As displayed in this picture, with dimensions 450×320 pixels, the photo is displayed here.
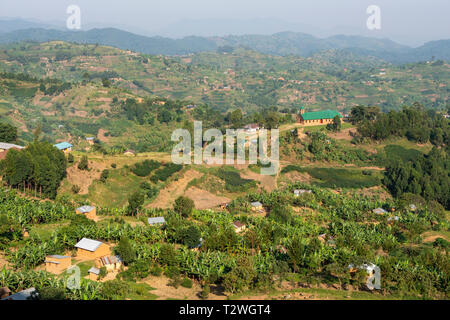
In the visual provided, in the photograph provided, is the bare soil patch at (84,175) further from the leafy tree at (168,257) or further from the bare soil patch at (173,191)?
the leafy tree at (168,257)

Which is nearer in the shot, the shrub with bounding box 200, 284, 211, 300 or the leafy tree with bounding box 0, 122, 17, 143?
the shrub with bounding box 200, 284, 211, 300

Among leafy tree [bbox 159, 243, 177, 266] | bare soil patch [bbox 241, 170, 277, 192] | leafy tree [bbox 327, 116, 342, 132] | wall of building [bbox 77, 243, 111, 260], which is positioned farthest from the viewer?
leafy tree [bbox 327, 116, 342, 132]

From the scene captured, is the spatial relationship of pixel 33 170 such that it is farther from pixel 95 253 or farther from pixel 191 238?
pixel 191 238

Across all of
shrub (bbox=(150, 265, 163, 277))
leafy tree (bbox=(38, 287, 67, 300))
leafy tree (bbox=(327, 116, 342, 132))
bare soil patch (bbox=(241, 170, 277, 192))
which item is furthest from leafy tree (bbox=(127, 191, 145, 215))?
leafy tree (bbox=(327, 116, 342, 132))

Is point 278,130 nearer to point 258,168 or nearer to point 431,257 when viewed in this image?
point 258,168

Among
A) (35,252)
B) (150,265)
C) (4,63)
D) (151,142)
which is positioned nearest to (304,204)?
(150,265)

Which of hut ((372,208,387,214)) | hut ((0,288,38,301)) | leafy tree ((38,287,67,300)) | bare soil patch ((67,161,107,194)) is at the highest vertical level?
bare soil patch ((67,161,107,194))

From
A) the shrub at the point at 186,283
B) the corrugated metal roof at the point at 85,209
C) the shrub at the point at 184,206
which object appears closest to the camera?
the shrub at the point at 186,283

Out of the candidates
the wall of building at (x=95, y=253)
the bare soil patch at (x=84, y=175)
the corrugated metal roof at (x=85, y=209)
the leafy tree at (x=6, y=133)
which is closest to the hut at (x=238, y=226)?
the wall of building at (x=95, y=253)

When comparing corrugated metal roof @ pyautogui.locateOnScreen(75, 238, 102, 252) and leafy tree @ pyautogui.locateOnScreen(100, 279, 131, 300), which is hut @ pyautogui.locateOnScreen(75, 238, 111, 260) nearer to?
corrugated metal roof @ pyautogui.locateOnScreen(75, 238, 102, 252)
